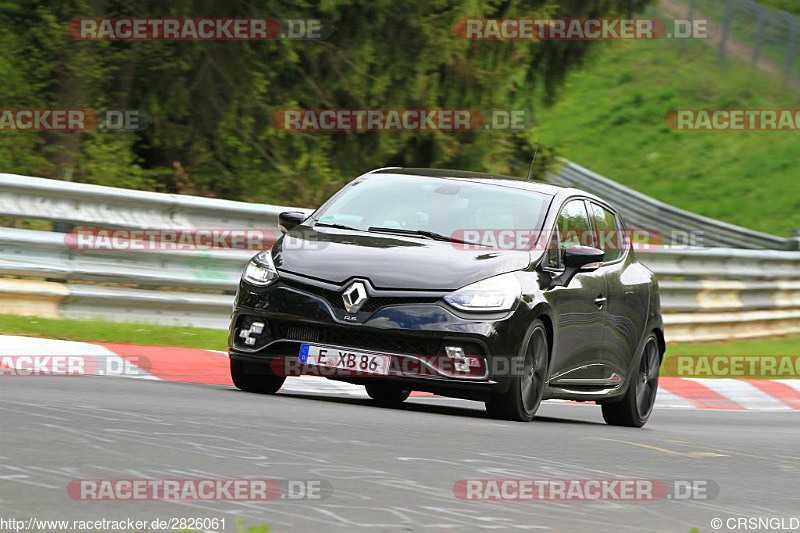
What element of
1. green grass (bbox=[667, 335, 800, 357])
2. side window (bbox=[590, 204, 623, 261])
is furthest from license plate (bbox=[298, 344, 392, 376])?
green grass (bbox=[667, 335, 800, 357])

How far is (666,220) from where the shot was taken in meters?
32.9

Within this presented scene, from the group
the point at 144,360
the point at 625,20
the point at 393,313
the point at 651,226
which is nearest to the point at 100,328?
the point at 144,360

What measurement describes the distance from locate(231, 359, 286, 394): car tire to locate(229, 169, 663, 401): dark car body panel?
148 millimetres

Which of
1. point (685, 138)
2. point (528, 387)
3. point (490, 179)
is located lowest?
point (528, 387)

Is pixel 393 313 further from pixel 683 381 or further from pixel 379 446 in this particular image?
pixel 683 381

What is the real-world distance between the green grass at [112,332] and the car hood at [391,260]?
2481 mm

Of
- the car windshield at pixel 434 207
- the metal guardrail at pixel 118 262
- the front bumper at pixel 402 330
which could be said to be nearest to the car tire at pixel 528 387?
the front bumper at pixel 402 330

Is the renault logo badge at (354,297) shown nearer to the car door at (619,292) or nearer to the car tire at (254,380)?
the car tire at (254,380)

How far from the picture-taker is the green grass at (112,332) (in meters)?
10.4

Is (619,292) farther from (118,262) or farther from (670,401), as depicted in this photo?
(118,262)

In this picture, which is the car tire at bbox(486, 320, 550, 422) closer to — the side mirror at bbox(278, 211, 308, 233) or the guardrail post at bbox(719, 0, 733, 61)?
the side mirror at bbox(278, 211, 308, 233)

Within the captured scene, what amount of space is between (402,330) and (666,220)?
25642 millimetres

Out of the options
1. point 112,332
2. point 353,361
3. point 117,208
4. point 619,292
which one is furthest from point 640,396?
point 117,208

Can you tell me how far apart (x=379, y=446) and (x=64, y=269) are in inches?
200
